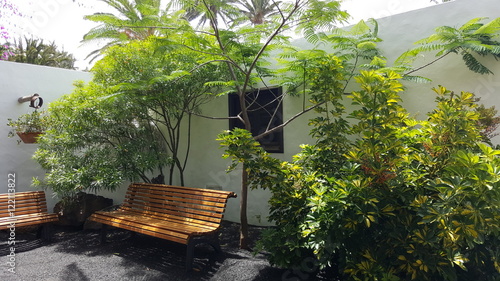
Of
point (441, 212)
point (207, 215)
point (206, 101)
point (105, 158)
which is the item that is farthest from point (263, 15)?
point (441, 212)

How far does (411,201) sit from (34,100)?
6890 millimetres

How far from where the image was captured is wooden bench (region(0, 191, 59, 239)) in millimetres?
4840

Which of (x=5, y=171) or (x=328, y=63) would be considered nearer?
(x=328, y=63)

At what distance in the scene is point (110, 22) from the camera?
12.8 ft

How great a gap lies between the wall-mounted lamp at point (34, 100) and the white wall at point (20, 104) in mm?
178

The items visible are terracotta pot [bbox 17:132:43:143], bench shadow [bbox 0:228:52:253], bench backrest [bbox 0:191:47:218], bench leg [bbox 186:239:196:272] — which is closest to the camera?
bench leg [bbox 186:239:196:272]

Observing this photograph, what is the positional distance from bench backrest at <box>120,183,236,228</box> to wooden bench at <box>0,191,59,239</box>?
125cm

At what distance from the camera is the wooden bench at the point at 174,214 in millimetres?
3721

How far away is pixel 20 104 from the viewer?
6.53 metres

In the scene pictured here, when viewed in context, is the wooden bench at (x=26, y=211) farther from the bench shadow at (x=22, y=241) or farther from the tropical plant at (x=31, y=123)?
the tropical plant at (x=31, y=123)

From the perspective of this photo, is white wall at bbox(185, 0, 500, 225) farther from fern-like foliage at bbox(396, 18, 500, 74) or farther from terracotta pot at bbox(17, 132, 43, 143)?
terracotta pot at bbox(17, 132, 43, 143)

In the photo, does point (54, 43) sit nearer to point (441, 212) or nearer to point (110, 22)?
point (110, 22)

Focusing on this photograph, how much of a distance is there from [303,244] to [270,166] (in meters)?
0.87

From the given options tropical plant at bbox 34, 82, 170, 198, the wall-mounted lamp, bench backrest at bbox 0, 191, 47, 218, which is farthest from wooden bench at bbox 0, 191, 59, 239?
the wall-mounted lamp
